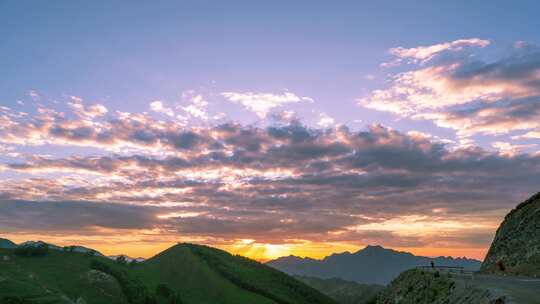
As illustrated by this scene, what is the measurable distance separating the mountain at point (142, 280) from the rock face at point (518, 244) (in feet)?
278

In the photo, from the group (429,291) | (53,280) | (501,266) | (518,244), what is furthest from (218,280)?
(429,291)

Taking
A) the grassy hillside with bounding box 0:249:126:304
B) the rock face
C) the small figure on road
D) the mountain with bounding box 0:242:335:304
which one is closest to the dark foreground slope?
the rock face

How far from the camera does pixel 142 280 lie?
15338cm

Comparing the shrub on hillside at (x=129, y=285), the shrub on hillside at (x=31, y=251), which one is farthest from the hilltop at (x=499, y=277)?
the shrub on hillside at (x=31, y=251)

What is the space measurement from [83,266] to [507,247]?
133170 millimetres

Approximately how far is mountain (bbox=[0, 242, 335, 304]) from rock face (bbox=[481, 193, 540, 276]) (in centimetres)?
8467

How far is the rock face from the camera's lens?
6277 centimetres

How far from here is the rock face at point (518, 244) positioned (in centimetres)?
6277

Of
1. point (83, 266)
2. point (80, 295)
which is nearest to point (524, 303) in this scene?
point (80, 295)

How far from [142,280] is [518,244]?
122464 millimetres

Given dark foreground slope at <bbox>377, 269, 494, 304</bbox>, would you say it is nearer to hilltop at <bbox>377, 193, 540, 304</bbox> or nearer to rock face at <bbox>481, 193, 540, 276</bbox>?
hilltop at <bbox>377, 193, 540, 304</bbox>

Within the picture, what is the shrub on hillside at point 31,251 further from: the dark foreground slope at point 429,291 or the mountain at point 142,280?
the dark foreground slope at point 429,291

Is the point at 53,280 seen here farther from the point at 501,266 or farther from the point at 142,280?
the point at 501,266

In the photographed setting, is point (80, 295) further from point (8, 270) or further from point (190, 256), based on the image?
point (190, 256)
